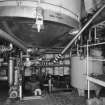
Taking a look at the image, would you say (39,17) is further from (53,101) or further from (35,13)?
(53,101)

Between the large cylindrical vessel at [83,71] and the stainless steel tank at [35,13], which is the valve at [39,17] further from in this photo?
the large cylindrical vessel at [83,71]

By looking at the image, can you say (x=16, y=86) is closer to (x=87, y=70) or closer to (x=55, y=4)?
(x=87, y=70)

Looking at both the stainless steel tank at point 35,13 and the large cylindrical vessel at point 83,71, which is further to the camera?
the large cylindrical vessel at point 83,71

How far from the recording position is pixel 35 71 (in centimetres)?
406

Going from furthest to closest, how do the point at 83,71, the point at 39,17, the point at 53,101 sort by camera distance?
1. the point at 83,71
2. the point at 53,101
3. the point at 39,17

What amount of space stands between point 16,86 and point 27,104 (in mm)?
586

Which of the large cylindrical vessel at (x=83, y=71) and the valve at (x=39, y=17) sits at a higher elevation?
the valve at (x=39, y=17)

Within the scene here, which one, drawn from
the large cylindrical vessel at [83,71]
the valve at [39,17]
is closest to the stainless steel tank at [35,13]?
the valve at [39,17]

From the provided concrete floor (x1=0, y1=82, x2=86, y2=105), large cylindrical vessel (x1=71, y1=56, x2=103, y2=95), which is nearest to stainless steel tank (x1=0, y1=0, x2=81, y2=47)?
large cylindrical vessel (x1=71, y1=56, x2=103, y2=95)

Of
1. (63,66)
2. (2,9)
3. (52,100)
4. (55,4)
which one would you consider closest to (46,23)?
(55,4)

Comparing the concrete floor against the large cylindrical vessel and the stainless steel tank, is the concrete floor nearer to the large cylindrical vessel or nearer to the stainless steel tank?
the large cylindrical vessel

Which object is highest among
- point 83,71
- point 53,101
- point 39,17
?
point 39,17

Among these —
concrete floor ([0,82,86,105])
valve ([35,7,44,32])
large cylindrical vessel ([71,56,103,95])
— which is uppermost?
valve ([35,7,44,32])

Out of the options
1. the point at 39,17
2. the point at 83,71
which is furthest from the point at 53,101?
the point at 39,17
